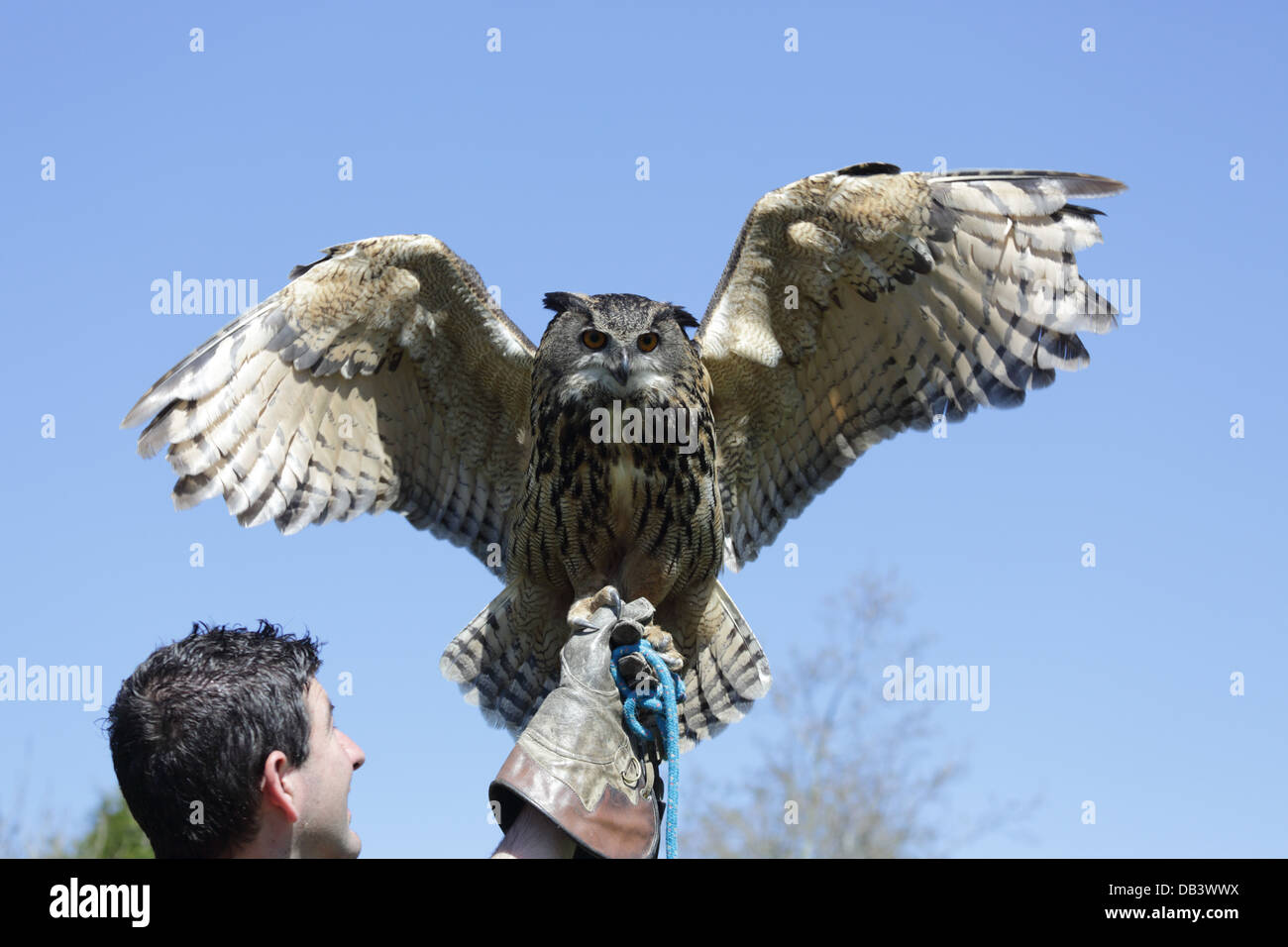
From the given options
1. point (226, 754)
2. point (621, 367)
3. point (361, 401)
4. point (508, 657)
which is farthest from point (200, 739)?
point (361, 401)

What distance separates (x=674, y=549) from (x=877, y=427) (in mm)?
1222

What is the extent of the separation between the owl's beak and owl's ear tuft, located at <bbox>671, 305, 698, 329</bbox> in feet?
1.13

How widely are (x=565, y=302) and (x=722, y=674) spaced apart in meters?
1.84

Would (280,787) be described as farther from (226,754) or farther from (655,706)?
(655,706)

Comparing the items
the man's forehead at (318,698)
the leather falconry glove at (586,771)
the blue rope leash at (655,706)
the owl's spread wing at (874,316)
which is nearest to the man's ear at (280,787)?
the man's forehead at (318,698)

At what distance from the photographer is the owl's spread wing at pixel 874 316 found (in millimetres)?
5371

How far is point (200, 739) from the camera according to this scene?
253cm

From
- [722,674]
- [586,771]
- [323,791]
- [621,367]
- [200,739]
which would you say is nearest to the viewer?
[200,739]

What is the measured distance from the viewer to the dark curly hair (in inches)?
98.8

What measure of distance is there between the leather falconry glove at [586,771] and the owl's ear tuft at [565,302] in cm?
211

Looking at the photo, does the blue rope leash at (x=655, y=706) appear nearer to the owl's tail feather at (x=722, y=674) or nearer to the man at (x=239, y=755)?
the man at (x=239, y=755)
